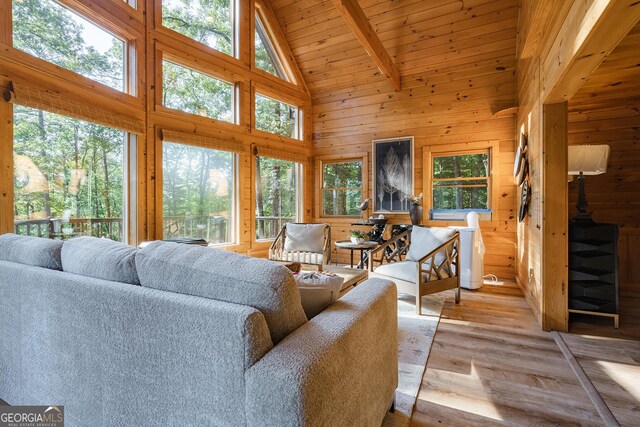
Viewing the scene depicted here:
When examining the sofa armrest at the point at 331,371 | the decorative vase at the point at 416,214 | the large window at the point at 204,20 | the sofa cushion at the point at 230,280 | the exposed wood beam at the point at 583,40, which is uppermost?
the large window at the point at 204,20

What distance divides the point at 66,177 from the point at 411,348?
3586 mm

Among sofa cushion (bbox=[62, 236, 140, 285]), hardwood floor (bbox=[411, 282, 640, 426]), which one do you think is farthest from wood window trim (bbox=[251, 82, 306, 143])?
hardwood floor (bbox=[411, 282, 640, 426])

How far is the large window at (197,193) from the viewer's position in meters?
3.93

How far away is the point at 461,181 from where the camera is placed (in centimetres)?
476

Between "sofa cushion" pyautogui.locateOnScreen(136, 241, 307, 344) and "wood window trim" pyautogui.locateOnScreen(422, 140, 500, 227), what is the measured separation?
4.34 m

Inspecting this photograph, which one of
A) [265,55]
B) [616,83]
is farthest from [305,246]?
[616,83]

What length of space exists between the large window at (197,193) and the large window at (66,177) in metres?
0.53

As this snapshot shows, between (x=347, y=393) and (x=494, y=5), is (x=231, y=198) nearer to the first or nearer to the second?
(x=347, y=393)

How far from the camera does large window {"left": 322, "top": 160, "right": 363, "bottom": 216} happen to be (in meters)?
5.70

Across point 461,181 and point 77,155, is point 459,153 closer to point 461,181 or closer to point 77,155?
point 461,181

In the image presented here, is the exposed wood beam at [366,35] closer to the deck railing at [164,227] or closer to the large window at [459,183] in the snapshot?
the large window at [459,183]

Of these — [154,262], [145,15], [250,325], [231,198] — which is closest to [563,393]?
[250,325]

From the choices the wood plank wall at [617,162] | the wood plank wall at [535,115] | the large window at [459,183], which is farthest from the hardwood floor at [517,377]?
the large window at [459,183]

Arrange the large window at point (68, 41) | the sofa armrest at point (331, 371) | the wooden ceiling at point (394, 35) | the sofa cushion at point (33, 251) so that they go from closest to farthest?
the sofa armrest at point (331, 371) → the sofa cushion at point (33, 251) → the large window at point (68, 41) → the wooden ceiling at point (394, 35)
